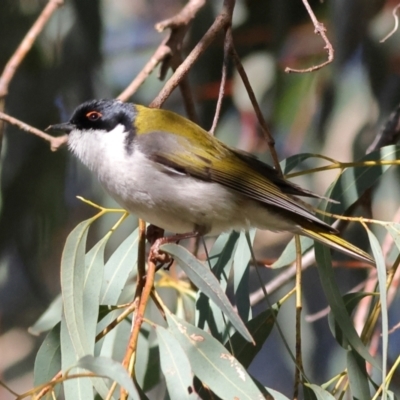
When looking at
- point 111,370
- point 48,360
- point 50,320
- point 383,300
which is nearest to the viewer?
point 111,370

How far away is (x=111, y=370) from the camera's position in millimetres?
926

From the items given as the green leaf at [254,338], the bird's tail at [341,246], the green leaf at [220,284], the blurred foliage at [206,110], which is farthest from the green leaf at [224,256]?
the blurred foliage at [206,110]

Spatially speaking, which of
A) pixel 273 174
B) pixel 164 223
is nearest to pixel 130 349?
pixel 164 223

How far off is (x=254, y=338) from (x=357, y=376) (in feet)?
0.78

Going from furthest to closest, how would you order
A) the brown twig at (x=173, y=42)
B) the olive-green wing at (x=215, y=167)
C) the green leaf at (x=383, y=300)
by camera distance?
the brown twig at (x=173, y=42), the olive-green wing at (x=215, y=167), the green leaf at (x=383, y=300)

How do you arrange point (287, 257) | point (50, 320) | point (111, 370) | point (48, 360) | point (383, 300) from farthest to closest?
point (50, 320), point (287, 257), point (48, 360), point (383, 300), point (111, 370)

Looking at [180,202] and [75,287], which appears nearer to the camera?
[75,287]

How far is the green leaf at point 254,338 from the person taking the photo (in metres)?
1.48

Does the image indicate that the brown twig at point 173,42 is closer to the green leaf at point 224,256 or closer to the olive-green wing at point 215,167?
the olive-green wing at point 215,167

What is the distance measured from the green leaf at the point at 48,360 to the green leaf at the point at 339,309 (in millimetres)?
559

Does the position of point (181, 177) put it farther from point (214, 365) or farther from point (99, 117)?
point (214, 365)

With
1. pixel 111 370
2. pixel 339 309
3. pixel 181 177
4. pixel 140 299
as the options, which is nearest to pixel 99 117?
pixel 181 177

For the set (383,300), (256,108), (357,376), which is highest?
(256,108)

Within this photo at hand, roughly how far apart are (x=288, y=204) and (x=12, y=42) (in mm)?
1354
